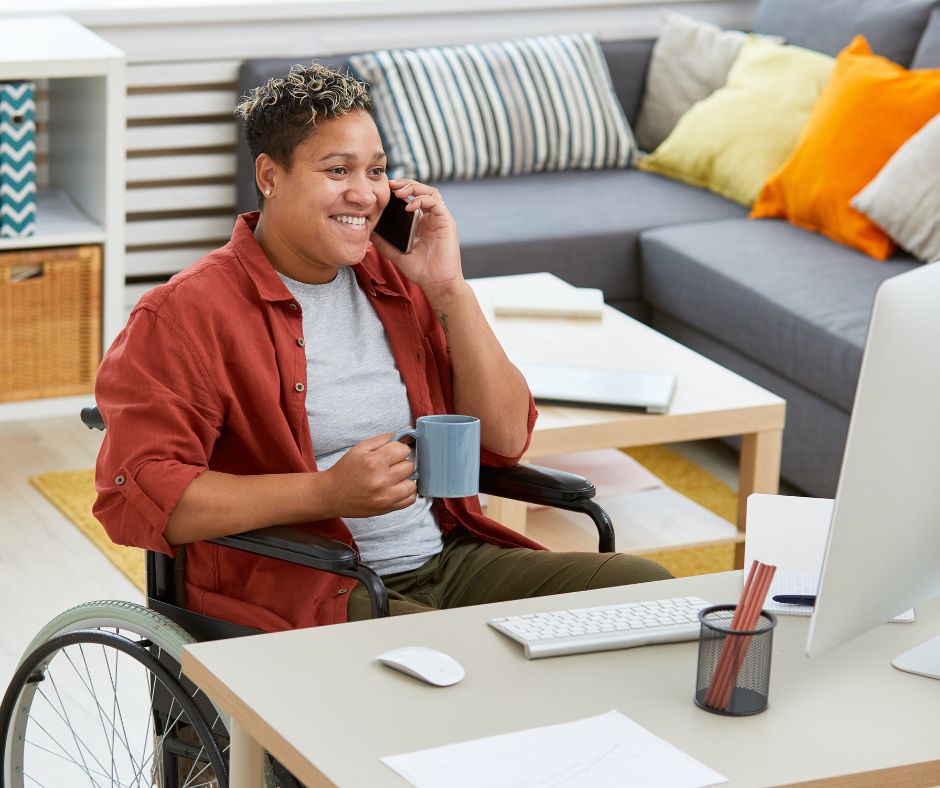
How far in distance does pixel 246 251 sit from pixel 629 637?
29.4 inches

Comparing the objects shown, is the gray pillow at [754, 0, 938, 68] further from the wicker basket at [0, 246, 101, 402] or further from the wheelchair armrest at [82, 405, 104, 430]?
the wheelchair armrest at [82, 405, 104, 430]

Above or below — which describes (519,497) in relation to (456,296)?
below

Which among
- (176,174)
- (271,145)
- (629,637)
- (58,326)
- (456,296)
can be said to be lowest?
(58,326)

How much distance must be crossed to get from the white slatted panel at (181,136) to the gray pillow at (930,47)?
2.07m

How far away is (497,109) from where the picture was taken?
4.22m

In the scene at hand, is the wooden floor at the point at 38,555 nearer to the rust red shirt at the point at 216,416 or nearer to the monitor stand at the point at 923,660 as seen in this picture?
the rust red shirt at the point at 216,416

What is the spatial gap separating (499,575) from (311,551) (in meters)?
0.37

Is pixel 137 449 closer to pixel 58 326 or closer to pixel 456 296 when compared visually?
pixel 456 296

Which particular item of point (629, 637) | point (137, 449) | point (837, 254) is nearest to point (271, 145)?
point (137, 449)

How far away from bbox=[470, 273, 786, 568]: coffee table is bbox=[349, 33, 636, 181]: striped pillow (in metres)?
1.20

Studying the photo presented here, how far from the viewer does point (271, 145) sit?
1765 millimetres

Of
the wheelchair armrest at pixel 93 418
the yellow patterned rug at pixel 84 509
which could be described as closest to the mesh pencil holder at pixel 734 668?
the wheelchair armrest at pixel 93 418

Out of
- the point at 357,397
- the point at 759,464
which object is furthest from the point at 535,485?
the point at 759,464

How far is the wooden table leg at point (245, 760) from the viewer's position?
4.03 feet
